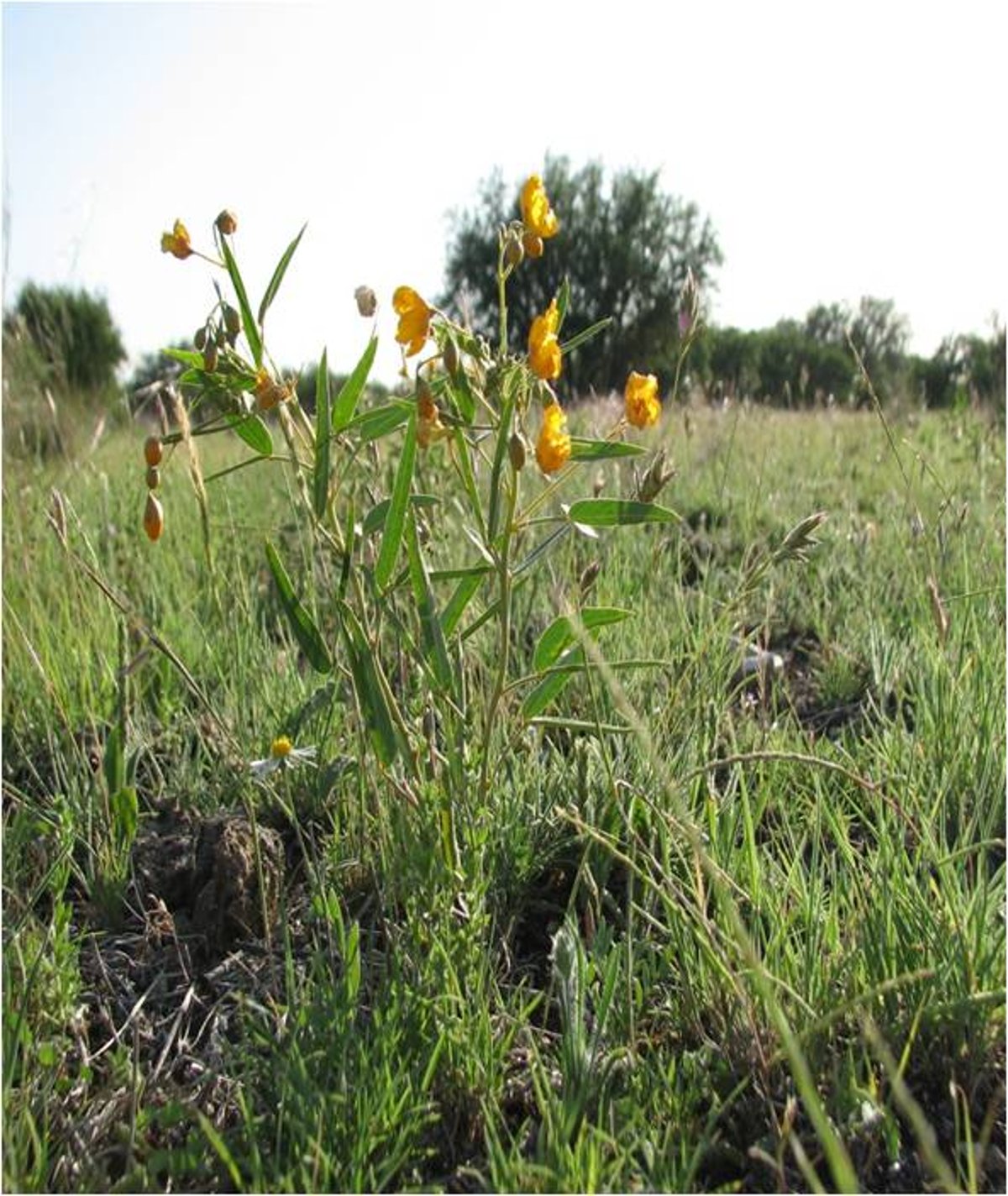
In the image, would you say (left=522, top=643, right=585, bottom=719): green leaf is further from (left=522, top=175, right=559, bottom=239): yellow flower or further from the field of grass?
(left=522, top=175, right=559, bottom=239): yellow flower

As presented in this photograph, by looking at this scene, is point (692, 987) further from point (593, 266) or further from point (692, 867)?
point (593, 266)

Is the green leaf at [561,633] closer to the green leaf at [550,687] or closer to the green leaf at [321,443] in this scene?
the green leaf at [550,687]

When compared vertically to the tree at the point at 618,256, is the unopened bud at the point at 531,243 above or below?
below

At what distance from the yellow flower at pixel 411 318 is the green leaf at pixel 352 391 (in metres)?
0.05

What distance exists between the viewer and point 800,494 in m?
2.91

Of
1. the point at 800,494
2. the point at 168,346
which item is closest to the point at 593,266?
the point at 800,494

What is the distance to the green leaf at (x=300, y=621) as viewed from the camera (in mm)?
1037

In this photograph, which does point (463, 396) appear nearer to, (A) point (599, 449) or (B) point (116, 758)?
(A) point (599, 449)

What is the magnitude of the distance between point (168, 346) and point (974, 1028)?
0.98m

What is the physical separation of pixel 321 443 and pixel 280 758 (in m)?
0.39

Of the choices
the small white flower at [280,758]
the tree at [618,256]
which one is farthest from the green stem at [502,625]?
the tree at [618,256]

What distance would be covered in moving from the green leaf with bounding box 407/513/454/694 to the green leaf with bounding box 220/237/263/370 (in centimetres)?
21

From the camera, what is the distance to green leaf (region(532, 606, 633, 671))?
1038mm

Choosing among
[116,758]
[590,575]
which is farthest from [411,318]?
[116,758]
